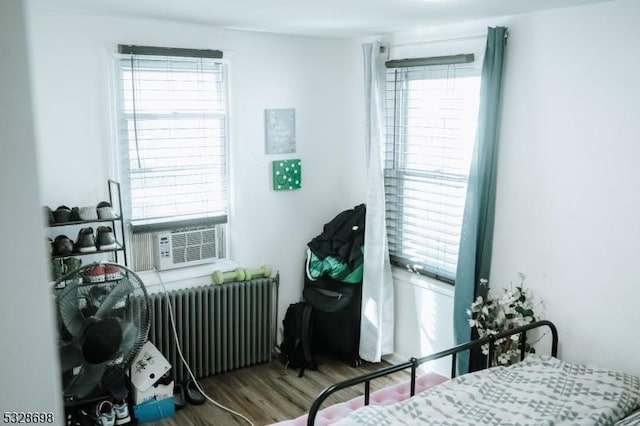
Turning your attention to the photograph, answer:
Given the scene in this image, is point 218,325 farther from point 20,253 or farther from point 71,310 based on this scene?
point 20,253

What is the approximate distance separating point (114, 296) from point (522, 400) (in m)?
1.88

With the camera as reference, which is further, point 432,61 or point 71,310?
point 432,61

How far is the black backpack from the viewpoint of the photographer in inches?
161

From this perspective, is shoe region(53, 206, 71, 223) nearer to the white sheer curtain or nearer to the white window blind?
the white window blind

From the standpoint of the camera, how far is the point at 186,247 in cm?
392

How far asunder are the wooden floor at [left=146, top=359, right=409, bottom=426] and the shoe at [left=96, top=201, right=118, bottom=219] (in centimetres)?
123

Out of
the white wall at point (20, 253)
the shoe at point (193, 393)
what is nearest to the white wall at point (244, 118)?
the shoe at point (193, 393)

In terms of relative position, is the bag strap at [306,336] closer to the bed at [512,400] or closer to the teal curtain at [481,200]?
the teal curtain at [481,200]

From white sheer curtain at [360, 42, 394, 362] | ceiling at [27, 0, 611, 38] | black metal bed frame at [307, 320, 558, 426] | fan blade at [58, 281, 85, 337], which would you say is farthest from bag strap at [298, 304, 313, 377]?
ceiling at [27, 0, 611, 38]

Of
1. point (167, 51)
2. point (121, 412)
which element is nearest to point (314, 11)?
point (167, 51)

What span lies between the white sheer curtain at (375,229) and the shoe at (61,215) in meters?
1.91

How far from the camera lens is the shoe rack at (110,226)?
324 centimetres

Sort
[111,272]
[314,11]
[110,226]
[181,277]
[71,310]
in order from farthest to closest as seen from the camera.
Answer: [181,277] < [110,226] < [314,11] < [111,272] < [71,310]

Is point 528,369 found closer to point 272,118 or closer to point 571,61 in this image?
point 571,61
